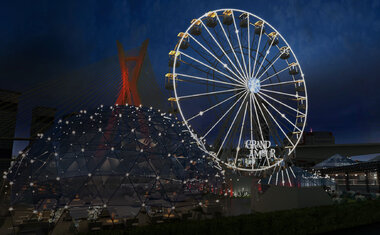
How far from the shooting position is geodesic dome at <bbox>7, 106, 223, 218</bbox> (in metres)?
10.4

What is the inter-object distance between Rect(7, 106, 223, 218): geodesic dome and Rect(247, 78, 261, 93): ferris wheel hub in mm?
6366

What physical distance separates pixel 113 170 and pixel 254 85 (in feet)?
37.2

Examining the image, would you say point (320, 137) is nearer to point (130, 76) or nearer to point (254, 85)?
point (254, 85)

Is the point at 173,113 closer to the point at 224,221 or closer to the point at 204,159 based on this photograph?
the point at 204,159

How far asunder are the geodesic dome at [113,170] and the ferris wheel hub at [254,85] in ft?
20.9

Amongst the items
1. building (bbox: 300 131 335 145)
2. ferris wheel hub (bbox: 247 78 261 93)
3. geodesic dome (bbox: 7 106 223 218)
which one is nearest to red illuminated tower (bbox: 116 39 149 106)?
geodesic dome (bbox: 7 106 223 218)

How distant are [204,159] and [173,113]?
3858mm

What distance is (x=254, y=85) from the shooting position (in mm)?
18406

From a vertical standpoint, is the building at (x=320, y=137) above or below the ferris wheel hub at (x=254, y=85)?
above

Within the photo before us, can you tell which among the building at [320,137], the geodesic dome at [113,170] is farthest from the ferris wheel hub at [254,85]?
the building at [320,137]

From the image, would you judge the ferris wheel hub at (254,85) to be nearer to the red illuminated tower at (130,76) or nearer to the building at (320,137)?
the red illuminated tower at (130,76)

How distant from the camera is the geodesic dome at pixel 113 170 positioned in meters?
10.4

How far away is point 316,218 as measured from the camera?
10508 mm

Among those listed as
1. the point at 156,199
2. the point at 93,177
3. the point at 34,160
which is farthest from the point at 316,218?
the point at 34,160
